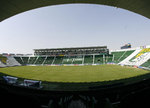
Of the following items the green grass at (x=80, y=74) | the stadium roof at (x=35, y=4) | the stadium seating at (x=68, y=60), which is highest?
the stadium roof at (x=35, y=4)

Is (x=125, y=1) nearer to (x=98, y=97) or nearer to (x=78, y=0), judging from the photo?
(x=78, y=0)

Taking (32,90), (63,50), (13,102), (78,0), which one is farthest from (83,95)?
(63,50)

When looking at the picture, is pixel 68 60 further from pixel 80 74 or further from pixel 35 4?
pixel 35 4

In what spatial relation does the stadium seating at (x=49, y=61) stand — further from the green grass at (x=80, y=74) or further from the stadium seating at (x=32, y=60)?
the green grass at (x=80, y=74)

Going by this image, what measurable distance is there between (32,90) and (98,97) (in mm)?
3037

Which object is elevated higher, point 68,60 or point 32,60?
point 68,60

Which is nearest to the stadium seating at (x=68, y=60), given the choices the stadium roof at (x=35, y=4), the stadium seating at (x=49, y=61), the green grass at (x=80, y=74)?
the stadium seating at (x=49, y=61)

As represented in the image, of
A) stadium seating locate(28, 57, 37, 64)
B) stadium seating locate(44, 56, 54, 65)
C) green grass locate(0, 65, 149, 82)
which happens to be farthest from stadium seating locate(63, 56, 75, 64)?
green grass locate(0, 65, 149, 82)

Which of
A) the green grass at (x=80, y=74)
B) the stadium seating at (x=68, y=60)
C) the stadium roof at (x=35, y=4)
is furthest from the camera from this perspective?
the stadium seating at (x=68, y=60)

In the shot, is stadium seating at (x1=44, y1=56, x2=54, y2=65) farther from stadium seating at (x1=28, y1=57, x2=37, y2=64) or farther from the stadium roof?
the stadium roof

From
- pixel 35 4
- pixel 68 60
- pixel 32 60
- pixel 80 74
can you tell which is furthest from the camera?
pixel 32 60

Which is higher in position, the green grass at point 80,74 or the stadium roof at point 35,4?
the stadium roof at point 35,4

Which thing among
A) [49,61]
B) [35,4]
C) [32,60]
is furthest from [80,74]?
[32,60]

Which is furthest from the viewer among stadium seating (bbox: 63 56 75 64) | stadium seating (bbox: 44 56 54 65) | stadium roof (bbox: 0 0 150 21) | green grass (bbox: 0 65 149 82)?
stadium seating (bbox: 44 56 54 65)
